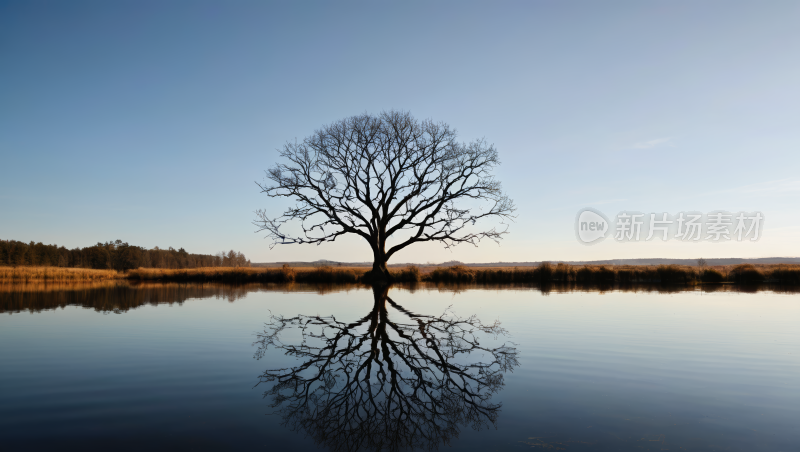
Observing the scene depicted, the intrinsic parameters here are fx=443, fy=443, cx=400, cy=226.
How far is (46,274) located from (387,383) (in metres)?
36.6

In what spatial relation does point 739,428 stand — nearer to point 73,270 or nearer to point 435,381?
point 435,381

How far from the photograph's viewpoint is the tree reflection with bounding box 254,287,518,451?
3533 mm

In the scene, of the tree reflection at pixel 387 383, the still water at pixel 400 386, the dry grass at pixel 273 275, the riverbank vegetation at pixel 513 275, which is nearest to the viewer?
the still water at pixel 400 386

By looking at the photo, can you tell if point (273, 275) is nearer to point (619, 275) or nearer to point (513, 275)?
point (513, 275)

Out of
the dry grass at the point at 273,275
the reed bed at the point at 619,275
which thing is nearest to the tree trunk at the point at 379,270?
the dry grass at the point at 273,275

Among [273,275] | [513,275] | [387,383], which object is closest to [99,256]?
[273,275]

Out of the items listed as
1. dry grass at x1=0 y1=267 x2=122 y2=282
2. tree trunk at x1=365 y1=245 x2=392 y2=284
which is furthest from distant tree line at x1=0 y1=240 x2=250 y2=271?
tree trunk at x1=365 y1=245 x2=392 y2=284

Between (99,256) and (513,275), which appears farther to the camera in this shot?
(99,256)

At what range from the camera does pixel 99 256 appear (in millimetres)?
85188

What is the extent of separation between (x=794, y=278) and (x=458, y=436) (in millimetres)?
34982

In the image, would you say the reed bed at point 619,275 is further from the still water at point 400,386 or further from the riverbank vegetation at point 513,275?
the still water at point 400,386

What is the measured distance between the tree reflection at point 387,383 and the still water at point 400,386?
0.02m

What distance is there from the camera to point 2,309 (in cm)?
1231

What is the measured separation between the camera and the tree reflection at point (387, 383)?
3.53m
